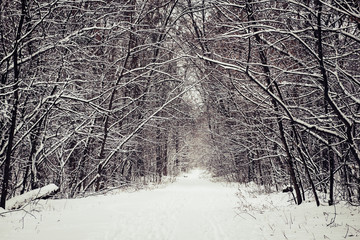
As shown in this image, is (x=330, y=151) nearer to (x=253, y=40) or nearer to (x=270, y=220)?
(x=270, y=220)

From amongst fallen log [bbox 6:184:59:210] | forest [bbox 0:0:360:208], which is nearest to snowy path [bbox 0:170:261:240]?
fallen log [bbox 6:184:59:210]

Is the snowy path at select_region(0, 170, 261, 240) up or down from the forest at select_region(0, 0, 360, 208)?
down

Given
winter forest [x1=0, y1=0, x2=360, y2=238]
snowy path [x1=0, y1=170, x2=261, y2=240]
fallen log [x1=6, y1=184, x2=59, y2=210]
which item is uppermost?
winter forest [x1=0, y1=0, x2=360, y2=238]

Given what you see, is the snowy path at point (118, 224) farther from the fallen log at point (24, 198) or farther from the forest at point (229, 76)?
the forest at point (229, 76)

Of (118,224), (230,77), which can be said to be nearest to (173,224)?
(118,224)

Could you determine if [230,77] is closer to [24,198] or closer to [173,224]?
[173,224]

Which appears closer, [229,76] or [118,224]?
[118,224]

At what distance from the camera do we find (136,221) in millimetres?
5496

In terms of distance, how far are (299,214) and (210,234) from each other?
7.24ft

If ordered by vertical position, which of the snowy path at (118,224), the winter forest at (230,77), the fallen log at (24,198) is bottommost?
the snowy path at (118,224)

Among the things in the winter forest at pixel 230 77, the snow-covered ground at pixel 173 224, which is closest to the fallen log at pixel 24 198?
the snow-covered ground at pixel 173 224

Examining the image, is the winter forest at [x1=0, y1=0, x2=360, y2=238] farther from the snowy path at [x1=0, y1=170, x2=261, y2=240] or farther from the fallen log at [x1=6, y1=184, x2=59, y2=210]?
the snowy path at [x1=0, y1=170, x2=261, y2=240]

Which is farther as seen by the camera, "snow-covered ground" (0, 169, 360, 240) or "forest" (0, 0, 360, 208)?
"forest" (0, 0, 360, 208)

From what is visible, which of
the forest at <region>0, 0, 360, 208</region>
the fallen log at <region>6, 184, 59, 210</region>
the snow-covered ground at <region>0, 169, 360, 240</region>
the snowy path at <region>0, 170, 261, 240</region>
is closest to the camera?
the snow-covered ground at <region>0, 169, 360, 240</region>
